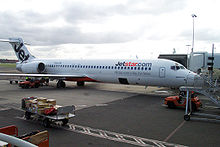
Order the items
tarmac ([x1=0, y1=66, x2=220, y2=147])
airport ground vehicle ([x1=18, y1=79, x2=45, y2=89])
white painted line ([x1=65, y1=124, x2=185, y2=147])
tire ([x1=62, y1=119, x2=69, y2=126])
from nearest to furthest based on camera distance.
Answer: white painted line ([x1=65, y1=124, x2=185, y2=147]) → tarmac ([x1=0, y1=66, x2=220, y2=147]) → tire ([x1=62, y1=119, x2=69, y2=126]) → airport ground vehicle ([x1=18, y1=79, x2=45, y2=89])

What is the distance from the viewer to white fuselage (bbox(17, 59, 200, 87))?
1806 centimetres

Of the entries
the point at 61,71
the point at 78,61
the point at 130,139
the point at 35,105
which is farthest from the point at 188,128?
the point at 61,71

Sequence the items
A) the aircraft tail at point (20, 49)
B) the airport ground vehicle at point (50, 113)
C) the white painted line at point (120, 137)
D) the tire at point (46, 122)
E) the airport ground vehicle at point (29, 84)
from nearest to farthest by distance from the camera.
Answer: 1. the white painted line at point (120, 137)
2. the airport ground vehicle at point (50, 113)
3. the tire at point (46, 122)
4. the airport ground vehicle at point (29, 84)
5. the aircraft tail at point (20, 49)

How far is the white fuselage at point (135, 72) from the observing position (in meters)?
18.1

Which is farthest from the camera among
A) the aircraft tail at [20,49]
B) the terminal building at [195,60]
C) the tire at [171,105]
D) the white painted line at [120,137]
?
the terminal building at [195,60]

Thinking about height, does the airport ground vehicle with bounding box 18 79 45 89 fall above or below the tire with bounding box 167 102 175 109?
above

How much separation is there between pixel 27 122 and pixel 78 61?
15832 millimetres

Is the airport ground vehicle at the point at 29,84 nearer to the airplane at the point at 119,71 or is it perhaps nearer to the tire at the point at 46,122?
the airplane at the point at 119,71

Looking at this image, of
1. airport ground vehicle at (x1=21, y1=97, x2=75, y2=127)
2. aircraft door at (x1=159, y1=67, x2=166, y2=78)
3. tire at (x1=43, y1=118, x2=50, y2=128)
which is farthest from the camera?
aircraft door at (x1=159, y1=67, x2=166, y2=78)

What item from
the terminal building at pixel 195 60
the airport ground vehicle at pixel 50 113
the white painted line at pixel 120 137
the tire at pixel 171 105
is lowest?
the white painted line at pixel 120 137

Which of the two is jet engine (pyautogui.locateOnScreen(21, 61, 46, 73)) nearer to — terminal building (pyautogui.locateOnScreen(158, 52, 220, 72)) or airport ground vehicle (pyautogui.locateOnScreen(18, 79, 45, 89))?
airport ground vehicle (pyautogui.locateOnScreen(18, 79, 45, 89))

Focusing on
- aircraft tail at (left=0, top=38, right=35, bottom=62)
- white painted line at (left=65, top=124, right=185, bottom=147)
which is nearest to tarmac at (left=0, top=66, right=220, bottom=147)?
white painted line at (left=65, top=124, right=185, bottom=147)

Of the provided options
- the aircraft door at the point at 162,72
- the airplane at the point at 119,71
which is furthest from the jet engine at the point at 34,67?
the aircraft door at the point at 162,72

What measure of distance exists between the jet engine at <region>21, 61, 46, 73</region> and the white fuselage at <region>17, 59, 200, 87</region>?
4.18 m
